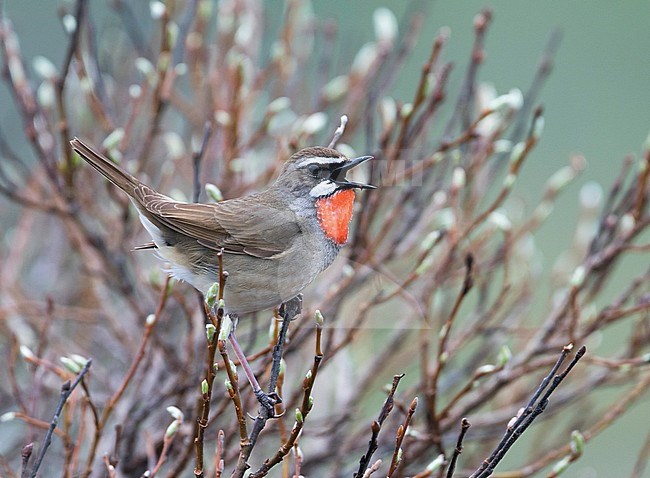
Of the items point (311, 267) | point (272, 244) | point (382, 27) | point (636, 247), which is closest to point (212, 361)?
point (311, 267)

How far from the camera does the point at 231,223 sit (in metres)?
1.86

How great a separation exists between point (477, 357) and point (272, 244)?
119cm

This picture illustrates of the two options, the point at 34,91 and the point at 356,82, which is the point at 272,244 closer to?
the point at 34,91

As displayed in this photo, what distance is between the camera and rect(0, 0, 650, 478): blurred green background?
8.27m

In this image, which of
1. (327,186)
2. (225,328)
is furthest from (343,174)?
(225,328)

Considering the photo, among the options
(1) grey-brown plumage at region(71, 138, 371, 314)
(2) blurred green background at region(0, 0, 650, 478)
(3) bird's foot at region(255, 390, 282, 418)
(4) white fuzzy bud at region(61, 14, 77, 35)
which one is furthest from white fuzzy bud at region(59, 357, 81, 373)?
(2) blurred green background at region(0, 0, 650, 478)

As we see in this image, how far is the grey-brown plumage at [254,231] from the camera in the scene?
1662 mm

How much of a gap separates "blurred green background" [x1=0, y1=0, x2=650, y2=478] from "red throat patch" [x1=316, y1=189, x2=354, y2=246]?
20.0 ft

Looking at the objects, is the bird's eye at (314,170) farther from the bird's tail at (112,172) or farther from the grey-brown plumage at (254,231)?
the bird's tail at (112,172)

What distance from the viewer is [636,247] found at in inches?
97.7

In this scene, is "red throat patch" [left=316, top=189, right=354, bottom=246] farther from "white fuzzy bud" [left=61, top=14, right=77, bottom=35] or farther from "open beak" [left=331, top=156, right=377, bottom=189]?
"white fuzzy bud" [left=61, top=14, right=77, bottom=35]

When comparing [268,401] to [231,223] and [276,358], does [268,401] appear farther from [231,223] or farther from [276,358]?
[231,223]

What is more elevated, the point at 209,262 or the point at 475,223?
the point at 475,223

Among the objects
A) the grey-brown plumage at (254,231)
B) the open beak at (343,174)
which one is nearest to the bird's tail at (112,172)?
the grey-brown plumage at (254,231)
